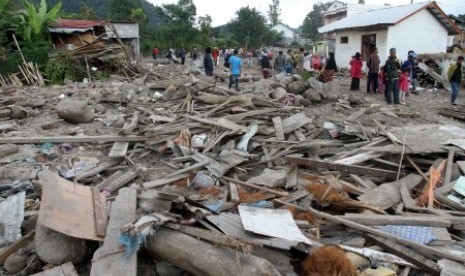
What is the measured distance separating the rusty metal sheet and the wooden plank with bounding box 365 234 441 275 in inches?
115

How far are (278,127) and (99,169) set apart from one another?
348cm

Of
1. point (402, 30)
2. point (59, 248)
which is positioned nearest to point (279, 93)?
point (59, 248)

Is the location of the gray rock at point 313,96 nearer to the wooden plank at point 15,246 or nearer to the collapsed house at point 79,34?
the wooden plank at point 15,246

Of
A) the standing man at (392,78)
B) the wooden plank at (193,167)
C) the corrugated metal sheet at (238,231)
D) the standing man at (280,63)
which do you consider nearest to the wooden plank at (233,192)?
the wooden plank at (193,167)

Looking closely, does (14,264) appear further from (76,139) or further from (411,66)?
(411,66)

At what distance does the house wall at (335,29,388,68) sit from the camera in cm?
2123

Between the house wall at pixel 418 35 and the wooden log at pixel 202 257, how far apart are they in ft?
65.0

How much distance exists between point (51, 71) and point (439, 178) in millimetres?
16092

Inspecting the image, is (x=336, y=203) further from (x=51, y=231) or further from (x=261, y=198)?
(x=51, y=231)

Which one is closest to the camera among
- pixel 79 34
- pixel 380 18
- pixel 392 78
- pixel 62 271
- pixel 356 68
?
pixel 62 271

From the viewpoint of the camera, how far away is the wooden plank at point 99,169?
6518mm

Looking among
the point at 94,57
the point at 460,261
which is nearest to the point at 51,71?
the point at 94,57

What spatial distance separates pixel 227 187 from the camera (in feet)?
19.8

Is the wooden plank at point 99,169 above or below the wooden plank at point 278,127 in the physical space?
below
